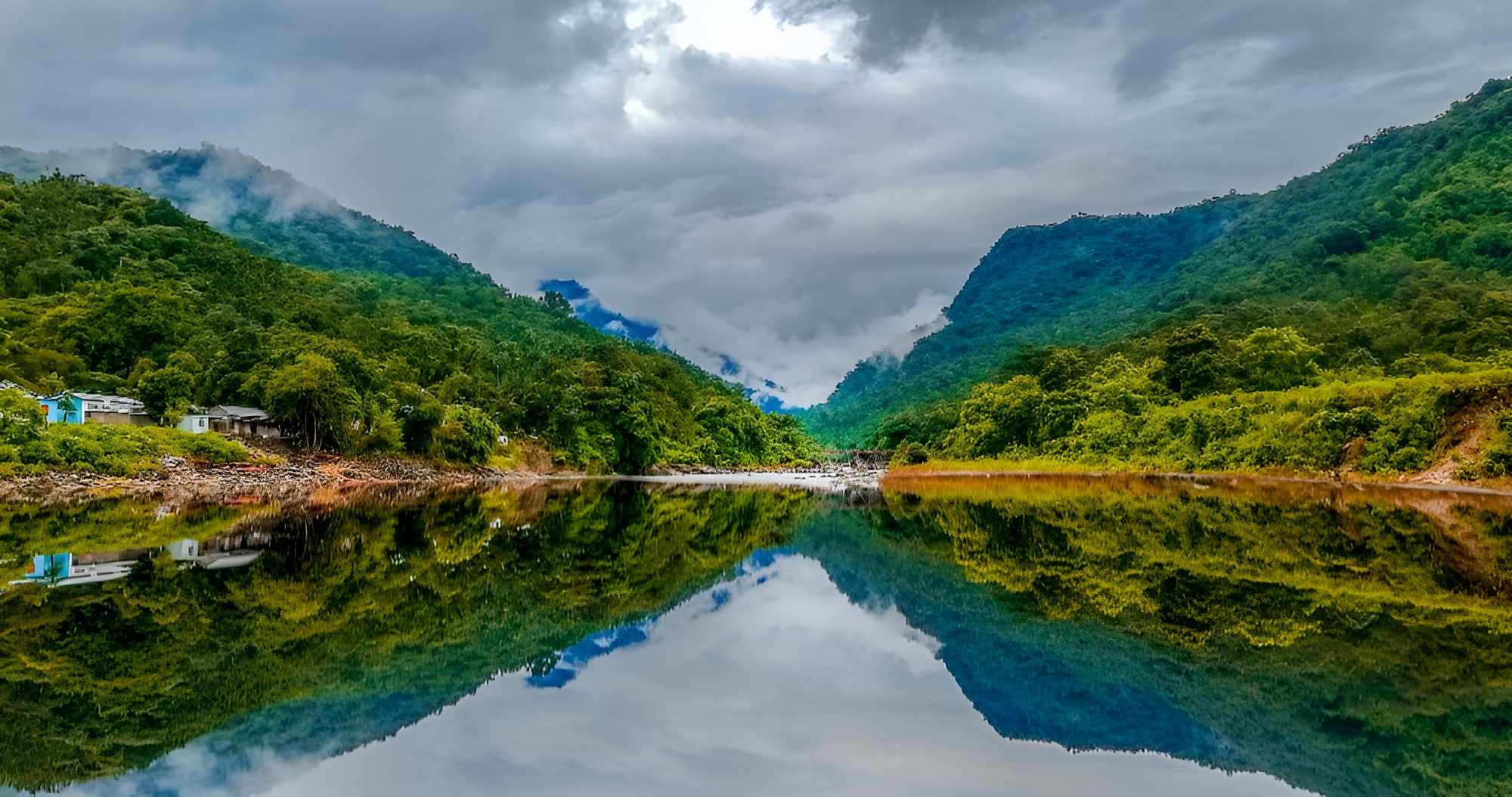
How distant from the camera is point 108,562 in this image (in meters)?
11.0

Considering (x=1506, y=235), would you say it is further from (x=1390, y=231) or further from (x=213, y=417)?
(x=213, y=417)

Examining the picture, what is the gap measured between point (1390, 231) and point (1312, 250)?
527 centimetres

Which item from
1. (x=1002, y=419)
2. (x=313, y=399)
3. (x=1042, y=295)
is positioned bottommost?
(x=1002, y=419)

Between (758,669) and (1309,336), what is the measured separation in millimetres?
52430

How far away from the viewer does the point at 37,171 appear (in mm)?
129125

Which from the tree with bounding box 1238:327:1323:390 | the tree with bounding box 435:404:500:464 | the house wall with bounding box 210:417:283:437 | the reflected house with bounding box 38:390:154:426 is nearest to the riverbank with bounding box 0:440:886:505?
the tree with bounding box 435:404:500:464

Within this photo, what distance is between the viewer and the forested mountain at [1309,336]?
32469 mm

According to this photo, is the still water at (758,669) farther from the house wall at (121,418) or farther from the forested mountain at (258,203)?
the forested mountain at (258,203)

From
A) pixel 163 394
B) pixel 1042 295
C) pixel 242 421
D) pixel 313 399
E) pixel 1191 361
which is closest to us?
pixel 163 394

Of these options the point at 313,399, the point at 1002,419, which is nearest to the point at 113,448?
the point at 313,399

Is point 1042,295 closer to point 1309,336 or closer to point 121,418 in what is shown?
point 1309,336

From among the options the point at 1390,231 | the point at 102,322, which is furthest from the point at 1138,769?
the point at 1390,231

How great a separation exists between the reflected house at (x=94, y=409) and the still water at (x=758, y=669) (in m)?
24.8

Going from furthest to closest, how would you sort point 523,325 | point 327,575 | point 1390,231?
point 523,325
point 1390,231
point 327,575
